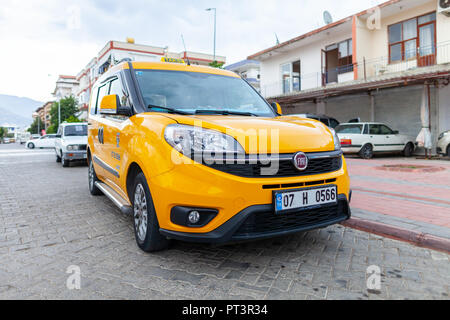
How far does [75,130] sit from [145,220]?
1066 centimetres

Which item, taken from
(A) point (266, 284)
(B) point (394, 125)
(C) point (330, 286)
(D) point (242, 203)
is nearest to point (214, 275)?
(A) point (266, 284)

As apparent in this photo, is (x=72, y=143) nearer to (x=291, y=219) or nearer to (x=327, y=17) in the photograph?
(x=291, y=219)

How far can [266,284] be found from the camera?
250 cm

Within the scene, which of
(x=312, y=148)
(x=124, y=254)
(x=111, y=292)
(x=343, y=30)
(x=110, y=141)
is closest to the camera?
(x=111, y=292)

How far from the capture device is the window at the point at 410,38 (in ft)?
48.7

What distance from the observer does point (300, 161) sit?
274 centimetres

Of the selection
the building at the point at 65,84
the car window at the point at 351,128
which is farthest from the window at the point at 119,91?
the building at the point at 65,84

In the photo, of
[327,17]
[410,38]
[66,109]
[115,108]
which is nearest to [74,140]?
[115,108]

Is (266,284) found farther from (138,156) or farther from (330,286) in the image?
(138,156)

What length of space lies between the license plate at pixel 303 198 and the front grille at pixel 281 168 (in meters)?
0.15

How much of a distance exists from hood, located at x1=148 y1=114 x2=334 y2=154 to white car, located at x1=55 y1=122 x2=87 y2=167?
376 inches

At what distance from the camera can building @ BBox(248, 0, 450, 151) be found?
47.0 feet

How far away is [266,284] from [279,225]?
0.46m

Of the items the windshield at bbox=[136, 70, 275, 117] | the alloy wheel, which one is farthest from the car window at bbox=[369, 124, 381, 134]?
the alloy wheel
